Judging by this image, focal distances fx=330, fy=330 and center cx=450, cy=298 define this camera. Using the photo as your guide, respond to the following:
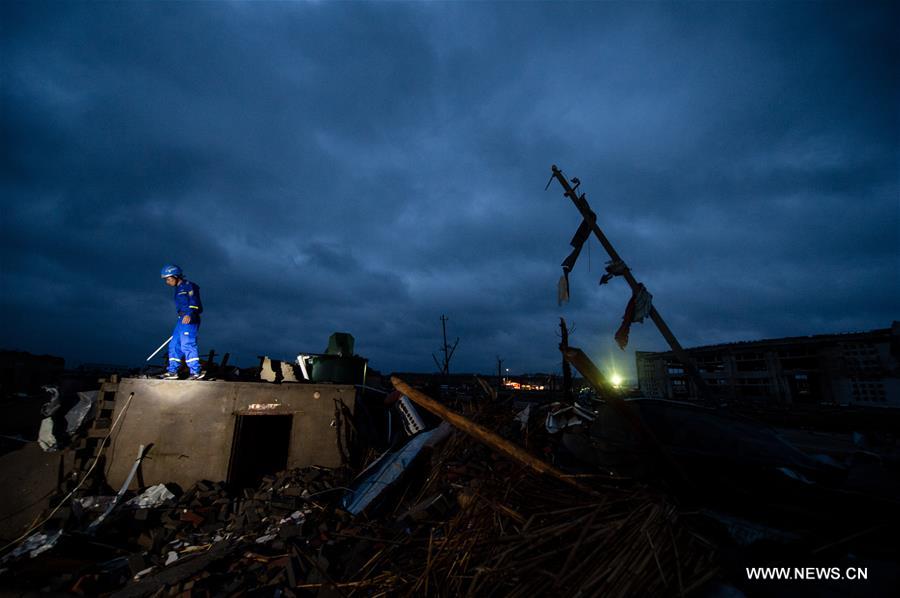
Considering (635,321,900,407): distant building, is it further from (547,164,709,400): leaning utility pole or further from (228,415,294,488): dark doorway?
(228,415,294,488): dark doorway

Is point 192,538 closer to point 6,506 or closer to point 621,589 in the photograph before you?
point 6,506

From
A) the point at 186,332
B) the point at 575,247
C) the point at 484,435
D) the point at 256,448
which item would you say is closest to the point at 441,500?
the point at 484,435

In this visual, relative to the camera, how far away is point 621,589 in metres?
2.44

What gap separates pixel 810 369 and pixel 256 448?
2120 centimetres

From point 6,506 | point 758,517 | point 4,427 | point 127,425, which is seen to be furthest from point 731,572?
point 4,427

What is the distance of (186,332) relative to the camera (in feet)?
24.1

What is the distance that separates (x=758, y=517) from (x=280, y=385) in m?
7.78

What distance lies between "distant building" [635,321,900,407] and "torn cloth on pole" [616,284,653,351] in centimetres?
677

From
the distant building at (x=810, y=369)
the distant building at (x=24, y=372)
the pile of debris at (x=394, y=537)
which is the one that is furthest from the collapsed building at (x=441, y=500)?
the distant building at (x=24, y=372)

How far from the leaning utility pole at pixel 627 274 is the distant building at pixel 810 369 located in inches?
227

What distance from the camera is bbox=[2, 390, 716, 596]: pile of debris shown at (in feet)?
9.02

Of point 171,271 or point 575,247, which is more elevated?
point 575,247

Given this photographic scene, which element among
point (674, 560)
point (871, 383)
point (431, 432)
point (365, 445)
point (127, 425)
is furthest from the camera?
point (871, 383)

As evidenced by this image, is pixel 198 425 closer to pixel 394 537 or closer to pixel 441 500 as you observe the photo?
pixel 394 537
